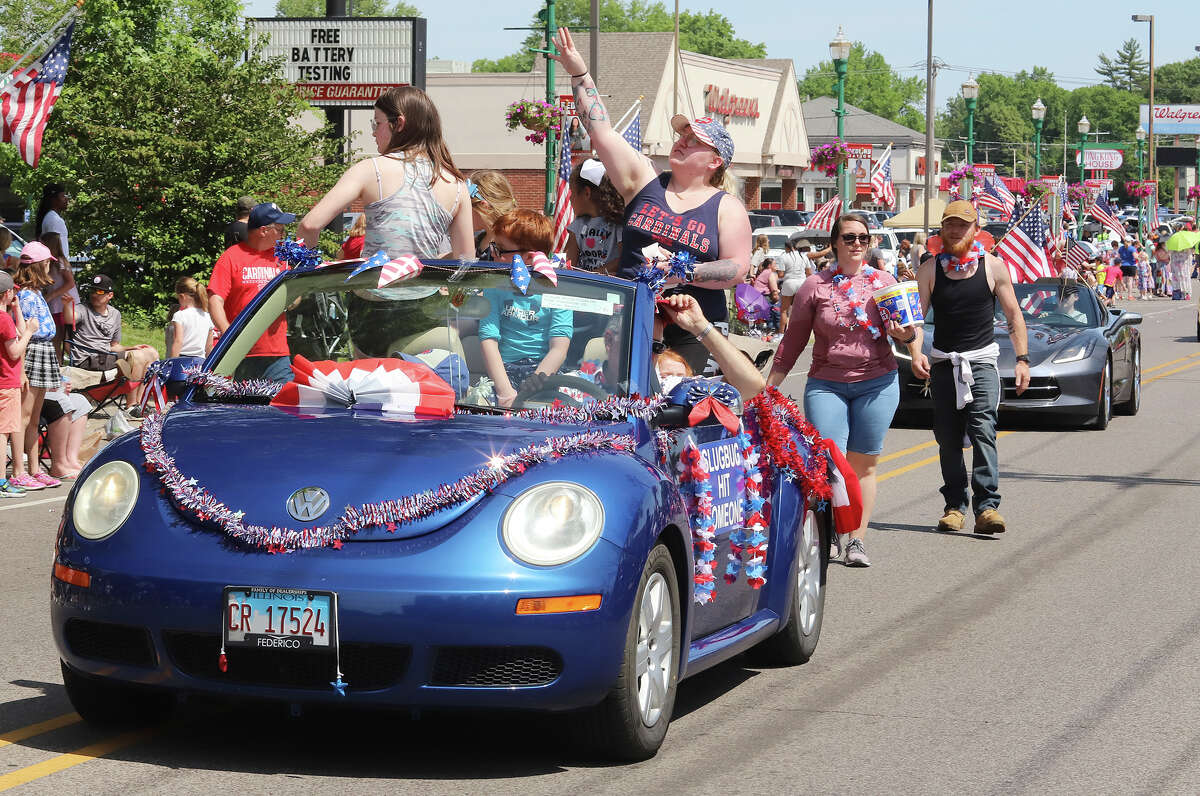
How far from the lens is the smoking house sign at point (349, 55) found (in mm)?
30562

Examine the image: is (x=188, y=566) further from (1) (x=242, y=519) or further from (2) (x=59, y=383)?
(2) (x=59, y=383)

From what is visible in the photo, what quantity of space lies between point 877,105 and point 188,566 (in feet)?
617

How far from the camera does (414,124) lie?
7.93 m

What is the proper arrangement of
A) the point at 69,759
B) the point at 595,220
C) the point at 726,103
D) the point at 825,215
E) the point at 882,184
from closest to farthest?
the point at 69,759, the point at 595,220, the point at 825,215, the point at 882,184, the point at 726,103

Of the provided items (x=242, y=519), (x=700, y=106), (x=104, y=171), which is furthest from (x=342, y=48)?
(x=700, y=106)

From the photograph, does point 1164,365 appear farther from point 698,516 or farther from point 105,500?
point 105,500

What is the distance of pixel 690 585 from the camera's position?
5.77 metres

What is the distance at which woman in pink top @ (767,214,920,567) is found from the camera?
9508 millimetres

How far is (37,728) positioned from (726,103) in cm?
6050

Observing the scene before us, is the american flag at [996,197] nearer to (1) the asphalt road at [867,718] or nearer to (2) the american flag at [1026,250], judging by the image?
(2) the american flag at [1026,250]

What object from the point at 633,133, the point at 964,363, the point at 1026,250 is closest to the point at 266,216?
the point at 964,363

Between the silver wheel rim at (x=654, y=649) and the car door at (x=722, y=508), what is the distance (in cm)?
30

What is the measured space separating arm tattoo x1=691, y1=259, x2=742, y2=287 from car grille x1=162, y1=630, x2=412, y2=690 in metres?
2.79

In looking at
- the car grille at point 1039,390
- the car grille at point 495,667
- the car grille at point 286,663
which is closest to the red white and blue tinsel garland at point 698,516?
the car grille at point 495,667
